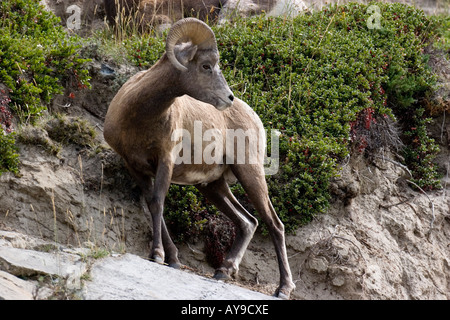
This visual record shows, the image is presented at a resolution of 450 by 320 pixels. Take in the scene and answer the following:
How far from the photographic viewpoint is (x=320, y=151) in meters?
8.77

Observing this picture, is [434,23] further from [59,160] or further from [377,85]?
[59,160]

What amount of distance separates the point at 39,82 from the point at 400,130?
17.5 ft

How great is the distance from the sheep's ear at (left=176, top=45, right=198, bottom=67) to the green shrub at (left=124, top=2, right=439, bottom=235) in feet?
7.50

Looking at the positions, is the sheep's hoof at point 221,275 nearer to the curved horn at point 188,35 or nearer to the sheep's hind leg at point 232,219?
the sheep's hind leg at point 232,219

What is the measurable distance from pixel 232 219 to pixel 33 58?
327cm

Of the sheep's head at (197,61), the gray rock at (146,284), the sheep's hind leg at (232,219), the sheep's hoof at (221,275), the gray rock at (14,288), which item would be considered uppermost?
the sheep's head at (197,61)

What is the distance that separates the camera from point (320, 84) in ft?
31.6

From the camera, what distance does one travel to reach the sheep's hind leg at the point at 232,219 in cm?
709

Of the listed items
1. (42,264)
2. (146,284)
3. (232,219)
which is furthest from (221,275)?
(42,264)

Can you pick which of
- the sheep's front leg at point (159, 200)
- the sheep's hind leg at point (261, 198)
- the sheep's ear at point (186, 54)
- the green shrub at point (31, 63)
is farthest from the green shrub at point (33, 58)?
the sheep's hind leg at point (261, 198)

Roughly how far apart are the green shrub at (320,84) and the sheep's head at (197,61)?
2.22 meters

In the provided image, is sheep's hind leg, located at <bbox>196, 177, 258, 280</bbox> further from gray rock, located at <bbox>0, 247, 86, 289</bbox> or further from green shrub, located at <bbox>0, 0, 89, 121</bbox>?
green shrub, located at <bbox>0, 0, 89, 121</bbox>

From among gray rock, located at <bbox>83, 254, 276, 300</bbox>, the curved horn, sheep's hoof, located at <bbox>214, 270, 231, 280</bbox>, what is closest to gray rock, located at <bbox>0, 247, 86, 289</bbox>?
gray rock, located at <bbox>83, 254, 276, 300</bbox>

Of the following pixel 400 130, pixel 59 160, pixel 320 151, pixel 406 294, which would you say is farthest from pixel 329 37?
pixel 59 160
